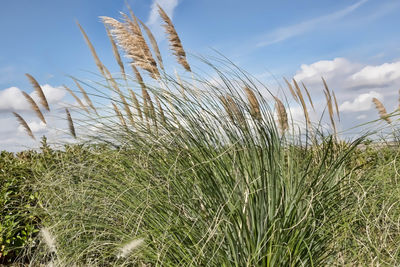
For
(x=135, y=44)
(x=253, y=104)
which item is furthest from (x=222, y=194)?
(x=135, y=44)

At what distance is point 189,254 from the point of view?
9.28ft

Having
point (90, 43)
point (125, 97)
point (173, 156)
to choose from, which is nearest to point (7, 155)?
point (90, 43)

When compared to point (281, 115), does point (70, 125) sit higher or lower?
higher

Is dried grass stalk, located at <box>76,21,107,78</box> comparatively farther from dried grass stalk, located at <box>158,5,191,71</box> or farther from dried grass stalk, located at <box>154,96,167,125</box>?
dried grass stalk, located at <box>154,96,167,125</box>

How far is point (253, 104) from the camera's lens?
310 cm

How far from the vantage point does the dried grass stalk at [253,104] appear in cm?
302

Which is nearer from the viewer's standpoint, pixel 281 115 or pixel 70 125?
pixel 281 115

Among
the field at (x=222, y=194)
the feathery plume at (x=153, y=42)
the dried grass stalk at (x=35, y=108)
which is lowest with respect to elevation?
the field at (x=222, y=194)

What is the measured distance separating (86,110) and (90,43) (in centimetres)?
223

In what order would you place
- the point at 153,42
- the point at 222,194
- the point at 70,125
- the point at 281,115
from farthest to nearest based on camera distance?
the point at 153,42, the point at 70,125, the point at 281,115, the point at 222,194

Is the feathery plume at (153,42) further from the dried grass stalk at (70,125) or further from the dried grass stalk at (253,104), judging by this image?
the dried grass stalk at (253,104)

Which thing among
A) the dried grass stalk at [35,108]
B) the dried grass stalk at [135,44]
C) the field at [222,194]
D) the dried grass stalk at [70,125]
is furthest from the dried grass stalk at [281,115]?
the dried grass stalk at [35,108]

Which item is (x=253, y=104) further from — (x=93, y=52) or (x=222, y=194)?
(x=93, y=52)

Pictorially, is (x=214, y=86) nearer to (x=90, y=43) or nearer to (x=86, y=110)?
(x=86, y=110)
